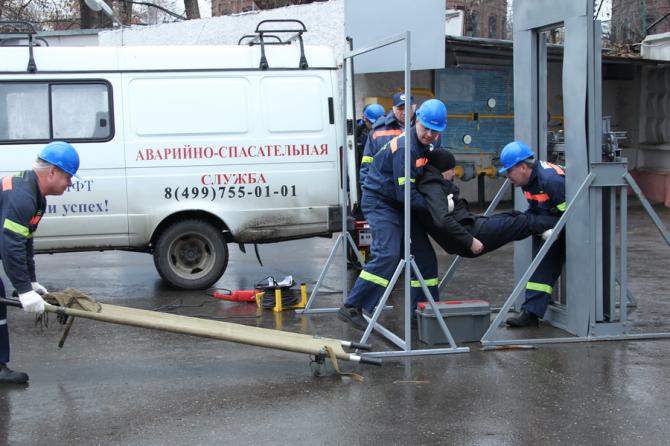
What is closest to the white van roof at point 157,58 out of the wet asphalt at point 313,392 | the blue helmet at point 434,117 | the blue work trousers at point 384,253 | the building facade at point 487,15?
the blue work trousers at point 384,253

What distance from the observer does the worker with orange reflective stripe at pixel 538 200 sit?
711 centimetres

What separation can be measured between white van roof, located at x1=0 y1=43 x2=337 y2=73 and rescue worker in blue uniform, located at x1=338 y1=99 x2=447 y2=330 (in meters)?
2.30

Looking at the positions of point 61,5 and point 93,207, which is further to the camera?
point 61,5

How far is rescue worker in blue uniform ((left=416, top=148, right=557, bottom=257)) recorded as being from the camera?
6875 millimetres

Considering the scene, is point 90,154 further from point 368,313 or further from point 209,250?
point 368,313

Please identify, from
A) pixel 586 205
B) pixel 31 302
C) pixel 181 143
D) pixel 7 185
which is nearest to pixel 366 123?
pixel 181 143

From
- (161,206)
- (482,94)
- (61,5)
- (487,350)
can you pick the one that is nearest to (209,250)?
(161,206)

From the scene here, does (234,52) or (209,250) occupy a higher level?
(234,52)

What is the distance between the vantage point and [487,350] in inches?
266

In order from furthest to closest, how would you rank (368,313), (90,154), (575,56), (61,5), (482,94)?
(61,5)
(482,94)
(90,154)
(368,313)
(575,56)

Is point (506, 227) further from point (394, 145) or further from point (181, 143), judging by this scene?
point (181, 143)

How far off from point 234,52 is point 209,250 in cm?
213

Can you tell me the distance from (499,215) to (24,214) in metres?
3.80

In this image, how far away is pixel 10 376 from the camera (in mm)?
5918
